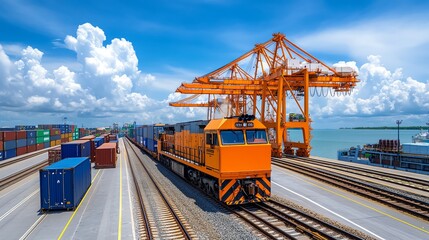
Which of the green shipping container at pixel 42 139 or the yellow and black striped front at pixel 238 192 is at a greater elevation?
the green shipping container at pixel 42 139

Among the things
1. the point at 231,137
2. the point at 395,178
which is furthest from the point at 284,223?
the point at 395,178

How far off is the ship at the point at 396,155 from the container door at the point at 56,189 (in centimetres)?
2714

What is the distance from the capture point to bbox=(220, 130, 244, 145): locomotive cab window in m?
13.0

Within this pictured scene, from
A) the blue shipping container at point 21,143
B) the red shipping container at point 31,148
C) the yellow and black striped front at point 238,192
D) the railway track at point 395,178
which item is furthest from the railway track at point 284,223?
the red shipping container at point 31,148

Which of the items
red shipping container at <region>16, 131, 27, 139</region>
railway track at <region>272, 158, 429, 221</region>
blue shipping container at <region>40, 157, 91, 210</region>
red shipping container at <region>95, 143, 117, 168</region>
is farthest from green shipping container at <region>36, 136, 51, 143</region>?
railway track at <region>272, 158, 429, 221</region>

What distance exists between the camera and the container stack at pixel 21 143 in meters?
43.8

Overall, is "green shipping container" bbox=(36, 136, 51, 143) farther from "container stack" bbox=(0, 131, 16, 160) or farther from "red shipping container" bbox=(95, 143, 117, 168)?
"red shipping container" bbox=(95, 143, 117, 168)

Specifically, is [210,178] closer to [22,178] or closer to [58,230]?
[58,230]

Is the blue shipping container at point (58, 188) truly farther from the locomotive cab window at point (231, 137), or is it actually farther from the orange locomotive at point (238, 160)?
the locomotive cab window at point (231, 137)

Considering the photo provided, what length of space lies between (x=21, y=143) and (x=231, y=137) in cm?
4515

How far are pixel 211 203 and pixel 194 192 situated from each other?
9.00 ft

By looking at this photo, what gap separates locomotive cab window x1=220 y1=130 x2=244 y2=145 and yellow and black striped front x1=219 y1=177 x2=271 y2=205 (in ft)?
5.74

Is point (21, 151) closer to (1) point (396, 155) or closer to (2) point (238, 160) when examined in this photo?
(2) point (238, 160)

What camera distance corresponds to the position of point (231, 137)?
1313cm
